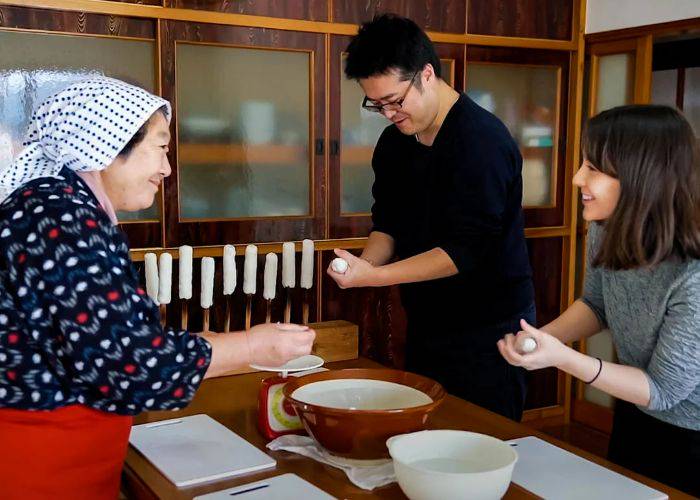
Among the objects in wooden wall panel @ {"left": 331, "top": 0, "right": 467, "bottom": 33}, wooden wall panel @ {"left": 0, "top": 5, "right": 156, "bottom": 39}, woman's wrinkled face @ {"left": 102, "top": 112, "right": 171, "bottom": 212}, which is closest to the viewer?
woman's wrinkled face @ {"left": 102, "top": 112, "right": 171, "bottom": 212}

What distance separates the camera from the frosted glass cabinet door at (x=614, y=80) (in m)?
3.78

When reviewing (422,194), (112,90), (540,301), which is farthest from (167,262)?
(540,301)

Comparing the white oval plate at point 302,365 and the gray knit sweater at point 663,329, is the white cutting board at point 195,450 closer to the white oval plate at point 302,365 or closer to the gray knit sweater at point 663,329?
the white oval plate at point 302,365

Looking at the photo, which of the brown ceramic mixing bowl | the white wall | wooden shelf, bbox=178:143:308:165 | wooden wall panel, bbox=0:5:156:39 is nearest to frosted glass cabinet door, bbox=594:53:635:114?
the white wall

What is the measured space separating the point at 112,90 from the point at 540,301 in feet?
9.68

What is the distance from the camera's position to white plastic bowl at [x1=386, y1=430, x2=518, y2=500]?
50.2 inches

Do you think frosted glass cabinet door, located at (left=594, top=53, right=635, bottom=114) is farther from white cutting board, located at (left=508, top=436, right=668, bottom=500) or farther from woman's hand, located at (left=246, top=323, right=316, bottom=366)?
woman's hand, located at (left=246, top=323, right=316, bottom=366)

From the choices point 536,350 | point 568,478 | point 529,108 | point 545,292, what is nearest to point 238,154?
point 529,108

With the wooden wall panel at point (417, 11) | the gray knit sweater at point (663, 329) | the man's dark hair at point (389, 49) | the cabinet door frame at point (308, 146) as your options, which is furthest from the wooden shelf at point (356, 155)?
the gray knit sweater at point (663, 329)

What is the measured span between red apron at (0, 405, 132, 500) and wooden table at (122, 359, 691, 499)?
12 cm

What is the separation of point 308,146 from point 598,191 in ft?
5.84

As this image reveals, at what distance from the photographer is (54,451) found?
139 centimetres

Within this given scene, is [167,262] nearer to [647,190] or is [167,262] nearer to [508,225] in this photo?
[508,225]

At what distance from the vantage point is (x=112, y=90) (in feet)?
4.60
